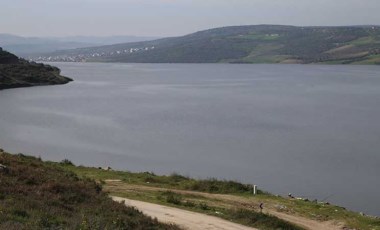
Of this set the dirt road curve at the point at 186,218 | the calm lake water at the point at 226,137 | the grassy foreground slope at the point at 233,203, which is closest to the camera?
the dirt road curve at the point at 186,218

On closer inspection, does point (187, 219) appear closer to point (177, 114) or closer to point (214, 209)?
point (214, 209)

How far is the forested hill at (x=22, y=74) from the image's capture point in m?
118

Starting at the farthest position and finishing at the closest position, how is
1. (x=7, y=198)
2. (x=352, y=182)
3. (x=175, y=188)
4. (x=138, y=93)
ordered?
(x=138, y=93), (x=352, y=182), (x=175, y=188), (x=7, y=198)

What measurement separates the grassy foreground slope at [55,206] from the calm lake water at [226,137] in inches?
627

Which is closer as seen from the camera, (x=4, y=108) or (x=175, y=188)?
(x=175, y=188)

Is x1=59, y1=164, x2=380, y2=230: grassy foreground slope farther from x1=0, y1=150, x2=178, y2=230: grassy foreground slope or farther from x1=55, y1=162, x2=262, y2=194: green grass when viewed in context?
x1=0, y1=150, x2=178, y2=230: grassy foreground slope

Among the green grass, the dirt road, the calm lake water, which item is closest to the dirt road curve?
the dirt road

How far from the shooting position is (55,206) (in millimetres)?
12703

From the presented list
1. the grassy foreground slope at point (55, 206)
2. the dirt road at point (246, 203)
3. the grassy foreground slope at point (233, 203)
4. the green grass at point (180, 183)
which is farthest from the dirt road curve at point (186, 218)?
the green grass at point (180, 183)

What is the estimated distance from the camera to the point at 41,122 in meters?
62.3

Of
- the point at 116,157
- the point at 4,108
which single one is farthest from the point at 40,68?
the point at 116,157

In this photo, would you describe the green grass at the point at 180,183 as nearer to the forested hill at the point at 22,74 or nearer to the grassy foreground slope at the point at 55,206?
the grassy foreground slope at the point at 55,206

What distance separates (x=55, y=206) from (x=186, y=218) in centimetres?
470

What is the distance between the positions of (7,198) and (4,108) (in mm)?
69316
